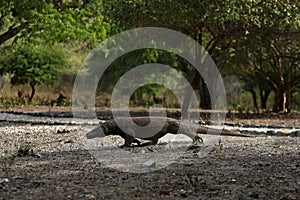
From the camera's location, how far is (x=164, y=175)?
643cm

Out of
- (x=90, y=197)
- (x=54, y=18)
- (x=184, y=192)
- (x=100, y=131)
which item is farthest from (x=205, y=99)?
(x=90, y=197)

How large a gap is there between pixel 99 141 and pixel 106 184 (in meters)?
4.00

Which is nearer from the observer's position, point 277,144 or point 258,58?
point 277,144

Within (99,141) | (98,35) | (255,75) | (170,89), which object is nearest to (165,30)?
(98,35)

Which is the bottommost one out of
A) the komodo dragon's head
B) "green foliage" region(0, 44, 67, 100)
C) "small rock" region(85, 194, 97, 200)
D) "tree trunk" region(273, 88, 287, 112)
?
"small rock" region(85, 194, 97, 200)

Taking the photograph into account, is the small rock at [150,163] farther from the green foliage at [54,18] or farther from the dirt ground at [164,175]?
the green foliage at [54,18]

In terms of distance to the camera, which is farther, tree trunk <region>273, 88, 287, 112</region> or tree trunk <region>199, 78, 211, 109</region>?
tree trunk <region>199, 78, 211, 109</region>

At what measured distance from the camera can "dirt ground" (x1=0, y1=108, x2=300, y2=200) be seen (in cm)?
546

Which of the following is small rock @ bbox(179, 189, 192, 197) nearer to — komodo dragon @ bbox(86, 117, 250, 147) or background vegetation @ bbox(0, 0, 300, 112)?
komodo dragon @ bbox(86, 117, 250, 147)

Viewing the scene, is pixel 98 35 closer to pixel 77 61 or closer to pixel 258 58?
pixel 258 58

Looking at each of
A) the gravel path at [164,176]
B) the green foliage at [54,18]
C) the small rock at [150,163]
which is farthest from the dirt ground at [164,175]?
the green foliage at [54,18]

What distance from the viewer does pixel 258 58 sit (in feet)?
74.3

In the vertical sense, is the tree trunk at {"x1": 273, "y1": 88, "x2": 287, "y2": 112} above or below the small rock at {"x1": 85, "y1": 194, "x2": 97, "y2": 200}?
above

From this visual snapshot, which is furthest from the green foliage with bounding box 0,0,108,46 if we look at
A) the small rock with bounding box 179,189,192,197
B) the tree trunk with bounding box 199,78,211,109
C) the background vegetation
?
the small rock with bounding box 179,189,192,197
